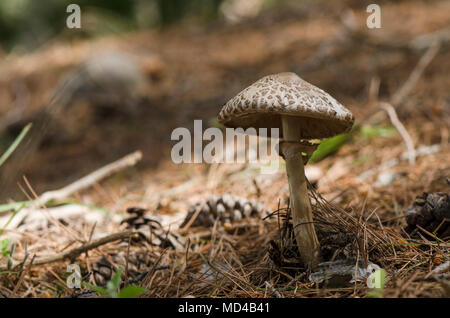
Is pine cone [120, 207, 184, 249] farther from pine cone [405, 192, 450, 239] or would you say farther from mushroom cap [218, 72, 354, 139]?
pine cone [405, 192, 450, 239]

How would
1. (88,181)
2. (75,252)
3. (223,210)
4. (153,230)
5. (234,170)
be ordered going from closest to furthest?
(75,252) → (153,230) → (223,210) → (88,181) → (234,170)

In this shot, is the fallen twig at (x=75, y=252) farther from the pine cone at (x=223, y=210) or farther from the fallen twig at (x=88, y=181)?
the fallen twig at (x=88, y=181)

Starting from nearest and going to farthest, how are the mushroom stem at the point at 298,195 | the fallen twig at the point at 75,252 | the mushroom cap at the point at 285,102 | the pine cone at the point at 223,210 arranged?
1. the mushroom cap at the point at 285,102
2. the mushroom stem at the point at 298,195
3. the fallen twig at the point at 75,252
4. the pine cone at the point at 223,210

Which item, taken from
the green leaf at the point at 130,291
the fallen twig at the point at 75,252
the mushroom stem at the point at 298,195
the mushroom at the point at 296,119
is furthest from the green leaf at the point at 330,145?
the green leaf at the point at 130,291

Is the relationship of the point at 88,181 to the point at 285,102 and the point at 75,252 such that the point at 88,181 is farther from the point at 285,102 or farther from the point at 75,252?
the point at 285,102

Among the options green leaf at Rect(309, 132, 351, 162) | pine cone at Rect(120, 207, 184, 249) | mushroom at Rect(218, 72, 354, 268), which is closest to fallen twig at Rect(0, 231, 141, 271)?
pine cone at Rect(120, 207, 184, 249)

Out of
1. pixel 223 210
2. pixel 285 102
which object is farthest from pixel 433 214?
pixel 223 210

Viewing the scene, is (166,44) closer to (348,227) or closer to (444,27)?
(444,27)
